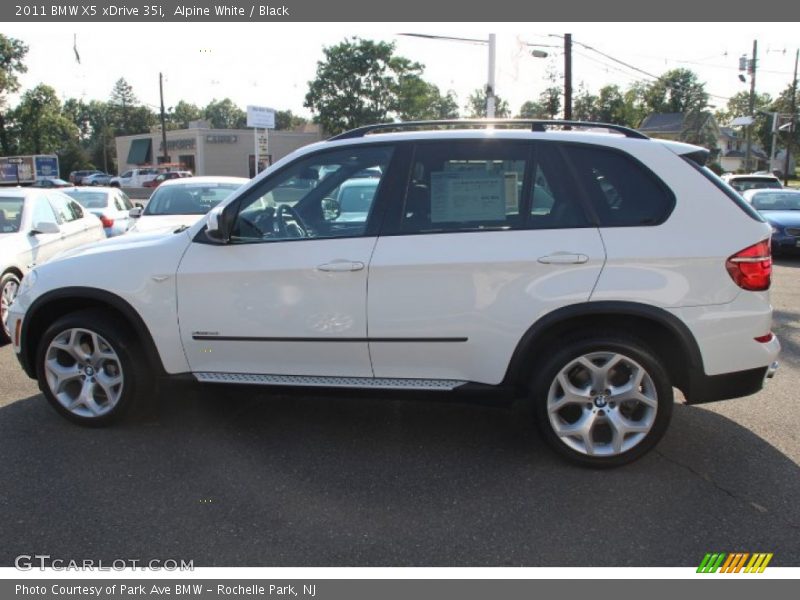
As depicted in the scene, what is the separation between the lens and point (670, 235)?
3.47 meters

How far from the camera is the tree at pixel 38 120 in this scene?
61906 millimetres

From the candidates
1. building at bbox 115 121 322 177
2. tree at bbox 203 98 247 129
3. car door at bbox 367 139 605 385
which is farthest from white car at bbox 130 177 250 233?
tree at bbox 203 98 247 129

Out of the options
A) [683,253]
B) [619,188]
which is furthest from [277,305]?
[683,253]

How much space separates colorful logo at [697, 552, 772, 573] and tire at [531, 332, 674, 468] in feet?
2.63

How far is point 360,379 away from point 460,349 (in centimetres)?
63

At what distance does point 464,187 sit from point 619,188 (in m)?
0.85

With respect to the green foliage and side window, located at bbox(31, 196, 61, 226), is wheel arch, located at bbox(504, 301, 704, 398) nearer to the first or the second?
side window, located at bbox(31, 196, 61, 226)

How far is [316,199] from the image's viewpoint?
4129 millimetres

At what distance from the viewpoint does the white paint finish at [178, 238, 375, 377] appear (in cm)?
371

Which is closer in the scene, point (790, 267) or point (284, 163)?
point (284, 163)

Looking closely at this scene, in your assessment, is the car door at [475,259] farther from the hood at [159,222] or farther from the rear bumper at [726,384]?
the hood at [159,222]

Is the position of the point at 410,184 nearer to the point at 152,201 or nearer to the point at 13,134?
the point at 152,201

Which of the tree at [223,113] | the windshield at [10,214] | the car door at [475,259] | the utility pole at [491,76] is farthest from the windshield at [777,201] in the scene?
the tree at [223,113]

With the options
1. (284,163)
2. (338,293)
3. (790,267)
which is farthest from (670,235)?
(790,267)
